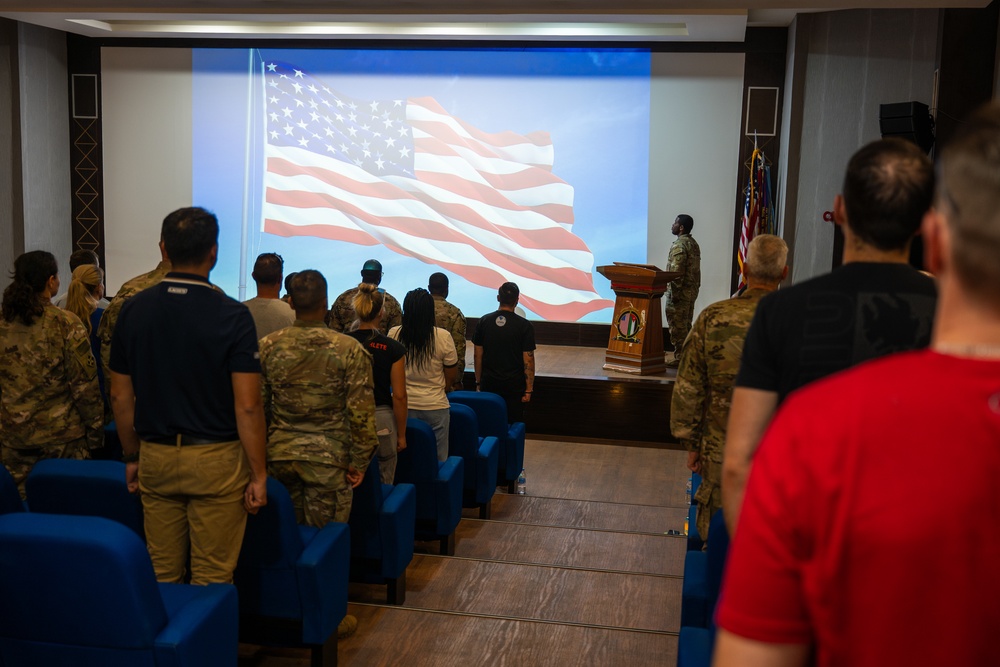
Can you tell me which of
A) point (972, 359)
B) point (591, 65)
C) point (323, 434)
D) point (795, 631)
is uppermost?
point (591, 65)

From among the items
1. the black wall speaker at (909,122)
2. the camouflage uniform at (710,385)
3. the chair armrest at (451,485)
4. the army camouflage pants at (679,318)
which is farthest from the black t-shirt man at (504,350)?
the army camouflage pants at (679,318)

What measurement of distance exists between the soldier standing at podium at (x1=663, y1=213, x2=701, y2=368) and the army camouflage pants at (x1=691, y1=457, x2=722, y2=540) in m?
5.63

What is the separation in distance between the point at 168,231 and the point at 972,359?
245cm

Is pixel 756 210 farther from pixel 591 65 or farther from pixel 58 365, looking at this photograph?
pixel 58 365

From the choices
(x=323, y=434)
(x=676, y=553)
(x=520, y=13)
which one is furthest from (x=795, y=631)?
(x=520, y=13)

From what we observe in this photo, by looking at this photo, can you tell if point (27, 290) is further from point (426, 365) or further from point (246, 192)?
point (246, 192)

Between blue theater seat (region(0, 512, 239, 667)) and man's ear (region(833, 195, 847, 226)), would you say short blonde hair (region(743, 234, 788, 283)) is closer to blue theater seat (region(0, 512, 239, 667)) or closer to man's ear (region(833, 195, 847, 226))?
man's ear (region(833, 195, 847, 226))

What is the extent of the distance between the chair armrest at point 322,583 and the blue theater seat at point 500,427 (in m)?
2.19

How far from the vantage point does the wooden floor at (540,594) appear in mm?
3469

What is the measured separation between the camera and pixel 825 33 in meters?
8.67

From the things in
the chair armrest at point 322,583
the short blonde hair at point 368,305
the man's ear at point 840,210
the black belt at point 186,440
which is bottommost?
the chair armrest at point 322,583

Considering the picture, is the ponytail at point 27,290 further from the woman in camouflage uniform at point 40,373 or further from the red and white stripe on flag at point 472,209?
the red and white stripe on flag at point 472,209

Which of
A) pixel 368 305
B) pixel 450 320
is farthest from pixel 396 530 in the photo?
pixel 450 320

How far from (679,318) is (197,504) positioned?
704 cm
